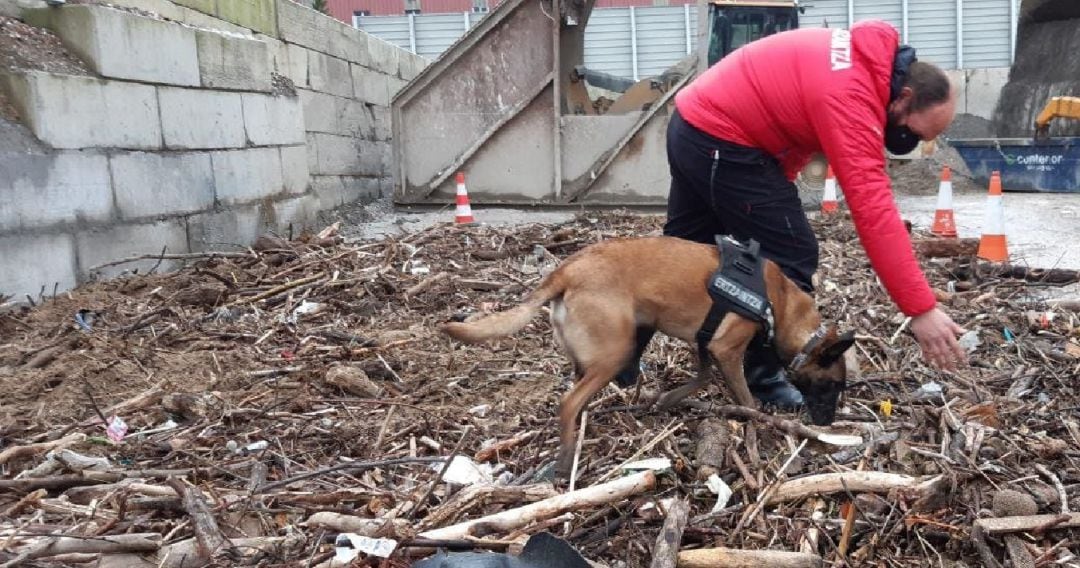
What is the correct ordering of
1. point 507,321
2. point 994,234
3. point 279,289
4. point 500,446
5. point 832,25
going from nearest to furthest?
point 507,321 → point 500,446 → point 279,289 → point 994,234 → point 832,25

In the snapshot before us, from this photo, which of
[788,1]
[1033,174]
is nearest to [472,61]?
[788,1]

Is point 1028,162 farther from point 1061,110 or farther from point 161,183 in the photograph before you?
point 161,183

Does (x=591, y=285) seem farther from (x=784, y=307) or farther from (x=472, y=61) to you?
(x=472, y=61)

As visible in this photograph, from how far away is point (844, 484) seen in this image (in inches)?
112

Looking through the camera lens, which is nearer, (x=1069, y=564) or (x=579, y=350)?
(x=1069, y=564)

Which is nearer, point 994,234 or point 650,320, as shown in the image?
point 650,320

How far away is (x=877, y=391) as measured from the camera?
4.04 metres

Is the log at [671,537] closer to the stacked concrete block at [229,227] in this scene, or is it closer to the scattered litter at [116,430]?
the scattered litter at [116,430]

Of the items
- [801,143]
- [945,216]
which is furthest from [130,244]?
[945,216]

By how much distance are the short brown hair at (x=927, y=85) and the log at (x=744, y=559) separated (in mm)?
1926

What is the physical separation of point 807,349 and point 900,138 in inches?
39.1

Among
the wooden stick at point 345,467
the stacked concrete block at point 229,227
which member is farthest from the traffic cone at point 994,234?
the stacked concrete block at point 229,227

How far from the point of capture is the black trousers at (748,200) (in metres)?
3.75

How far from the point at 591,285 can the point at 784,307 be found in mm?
936
